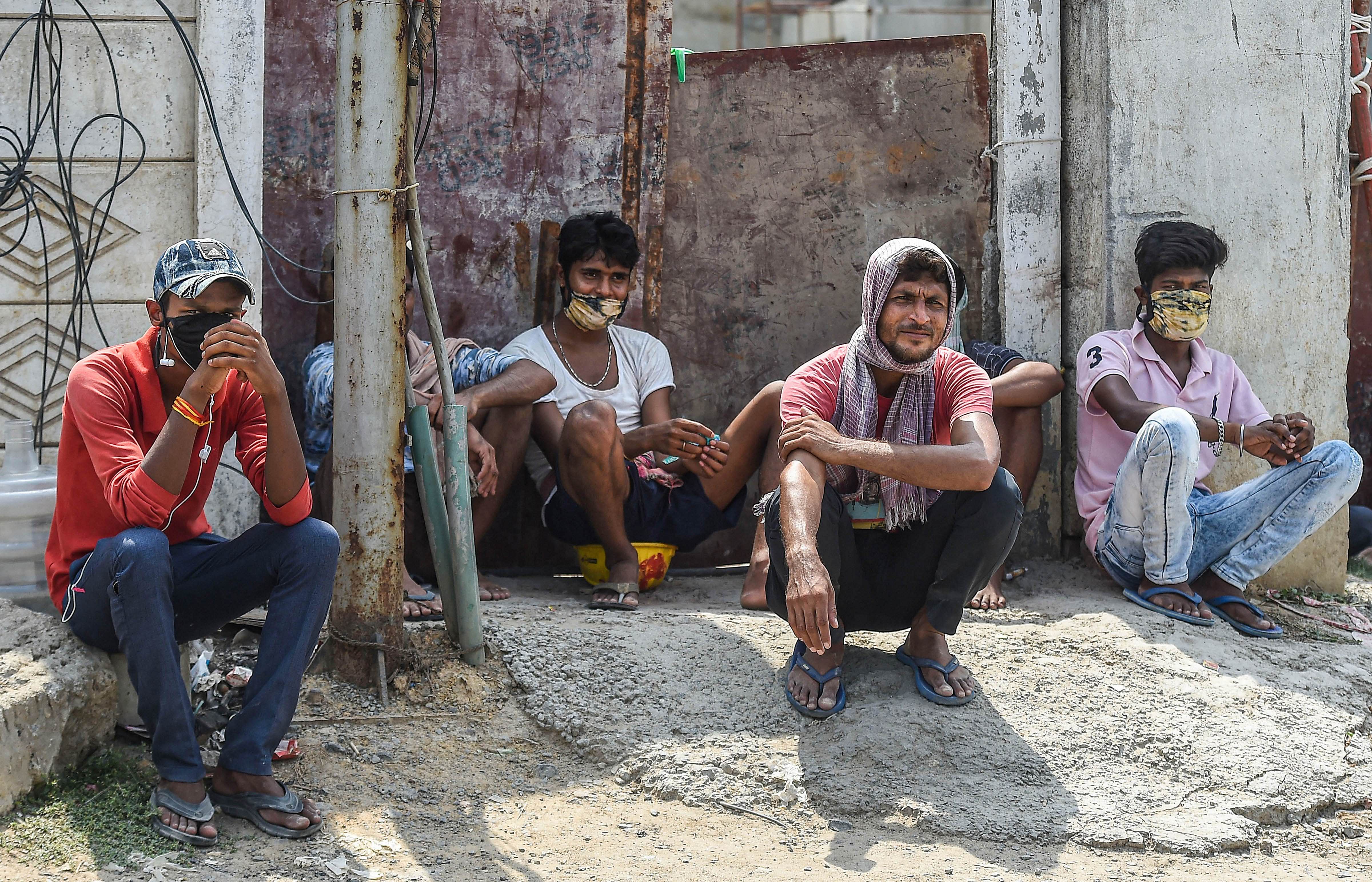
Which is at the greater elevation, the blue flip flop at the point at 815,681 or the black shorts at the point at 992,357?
the black shorts at the point at 992,357

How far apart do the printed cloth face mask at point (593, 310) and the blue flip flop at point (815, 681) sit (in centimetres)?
169

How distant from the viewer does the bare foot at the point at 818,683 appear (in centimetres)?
339

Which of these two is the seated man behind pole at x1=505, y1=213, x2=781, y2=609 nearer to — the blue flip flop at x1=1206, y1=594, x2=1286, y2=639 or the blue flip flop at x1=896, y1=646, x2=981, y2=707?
the blue flip flop at x1=896, y1=646, x2=981, y2=707

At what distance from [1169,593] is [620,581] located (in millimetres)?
1905

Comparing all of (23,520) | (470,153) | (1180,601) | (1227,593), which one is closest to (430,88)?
(470,153)

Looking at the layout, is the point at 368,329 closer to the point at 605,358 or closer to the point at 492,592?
the point at 492,592

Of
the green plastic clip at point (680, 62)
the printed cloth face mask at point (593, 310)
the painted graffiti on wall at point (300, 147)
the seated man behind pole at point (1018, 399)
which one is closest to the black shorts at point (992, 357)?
the seated man behind pole at point (1018, 399)

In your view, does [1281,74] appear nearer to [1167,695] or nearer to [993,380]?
[993,380]

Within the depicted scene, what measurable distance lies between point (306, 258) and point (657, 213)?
4.60ft

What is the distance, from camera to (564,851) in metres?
2.88

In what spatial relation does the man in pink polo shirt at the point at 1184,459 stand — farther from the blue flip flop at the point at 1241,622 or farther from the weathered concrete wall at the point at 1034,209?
the weathered concrete wall at the point at 1034,209

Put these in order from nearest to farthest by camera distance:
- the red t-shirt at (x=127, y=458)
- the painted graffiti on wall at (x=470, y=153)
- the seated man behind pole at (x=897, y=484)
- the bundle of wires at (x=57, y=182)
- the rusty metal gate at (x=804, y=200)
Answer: the red t-shirt at (x=127, y=458) < the seated man behind pole at (x=897, y=484) < the bundle of wires at (x=57, y=182) < the painted graffiti on wall at (x=470, y=153) < the rusty metal gate at (x=804, y=200)

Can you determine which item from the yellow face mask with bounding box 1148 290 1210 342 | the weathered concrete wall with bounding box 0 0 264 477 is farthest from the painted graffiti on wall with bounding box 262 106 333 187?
the yellow face mask with bounding box 1148 290 1210 342

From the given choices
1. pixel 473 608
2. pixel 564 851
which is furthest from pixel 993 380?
pixel 564 851
